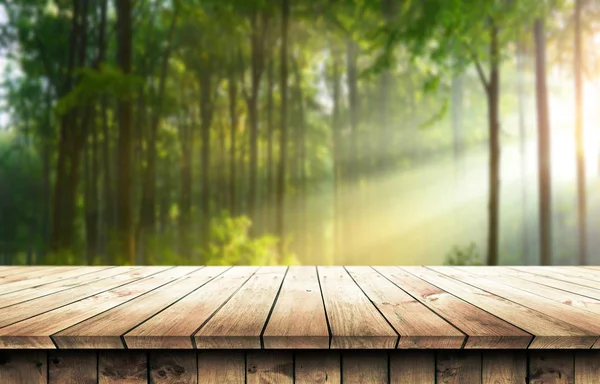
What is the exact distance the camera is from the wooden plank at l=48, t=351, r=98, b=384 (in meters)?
1.14

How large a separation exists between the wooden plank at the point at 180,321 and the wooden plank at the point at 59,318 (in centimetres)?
19

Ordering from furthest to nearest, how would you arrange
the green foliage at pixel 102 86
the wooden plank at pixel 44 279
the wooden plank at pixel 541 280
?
the green foliage at pixel 102 86
the wooden plank at pixel 44 279
the wooden plank at pixel 541 280

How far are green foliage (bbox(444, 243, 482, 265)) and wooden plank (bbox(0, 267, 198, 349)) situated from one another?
14.0 feet

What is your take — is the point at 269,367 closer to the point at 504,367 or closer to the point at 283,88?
the point at 504,367

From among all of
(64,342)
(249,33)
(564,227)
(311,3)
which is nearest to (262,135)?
(249,33)

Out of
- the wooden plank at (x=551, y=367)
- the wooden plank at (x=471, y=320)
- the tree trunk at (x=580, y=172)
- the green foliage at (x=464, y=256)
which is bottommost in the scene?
the green foliage at (x=464, y=256)

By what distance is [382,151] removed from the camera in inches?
229

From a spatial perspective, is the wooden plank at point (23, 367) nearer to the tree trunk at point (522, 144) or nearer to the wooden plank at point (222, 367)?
the wooden plank at point (222, 367)

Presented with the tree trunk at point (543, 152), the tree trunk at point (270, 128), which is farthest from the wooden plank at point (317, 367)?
the tree trunk at point (543, 152)

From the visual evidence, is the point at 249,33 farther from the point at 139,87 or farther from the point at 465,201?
the point at 465,201

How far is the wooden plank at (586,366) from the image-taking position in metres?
1.15

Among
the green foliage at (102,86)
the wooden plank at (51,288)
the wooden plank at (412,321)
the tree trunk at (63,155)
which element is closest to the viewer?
the wooden plank at (412,321)

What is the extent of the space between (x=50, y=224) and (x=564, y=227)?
19.8ft

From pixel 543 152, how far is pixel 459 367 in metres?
5.17
